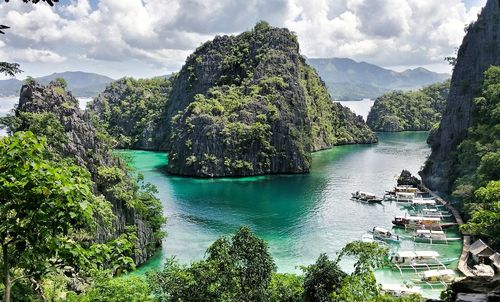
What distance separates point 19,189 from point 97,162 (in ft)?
89.5

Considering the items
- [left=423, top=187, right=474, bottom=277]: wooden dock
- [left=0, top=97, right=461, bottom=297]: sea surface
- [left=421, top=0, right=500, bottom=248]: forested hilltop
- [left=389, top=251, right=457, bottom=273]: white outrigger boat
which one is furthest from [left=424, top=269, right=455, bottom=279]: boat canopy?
[left=421, top=0, right=500, bottom=248]: forested hilltop

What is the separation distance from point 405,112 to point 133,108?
89.9 metres

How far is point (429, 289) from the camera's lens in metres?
29.2

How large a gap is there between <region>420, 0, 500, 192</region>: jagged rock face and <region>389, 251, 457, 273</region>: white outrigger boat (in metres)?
23.2

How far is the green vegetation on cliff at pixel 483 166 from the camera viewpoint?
32656 mm

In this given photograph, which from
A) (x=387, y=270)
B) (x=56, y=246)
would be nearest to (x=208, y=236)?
(x=387, y=270)

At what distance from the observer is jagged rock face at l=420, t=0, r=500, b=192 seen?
56.4m

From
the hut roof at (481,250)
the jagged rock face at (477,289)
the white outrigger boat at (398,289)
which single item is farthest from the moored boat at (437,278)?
the jagged rock face at (477,289)

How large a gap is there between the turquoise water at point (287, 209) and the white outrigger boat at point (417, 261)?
1.36 meters

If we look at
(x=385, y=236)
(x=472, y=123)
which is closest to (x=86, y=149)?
(x=385, y=236)

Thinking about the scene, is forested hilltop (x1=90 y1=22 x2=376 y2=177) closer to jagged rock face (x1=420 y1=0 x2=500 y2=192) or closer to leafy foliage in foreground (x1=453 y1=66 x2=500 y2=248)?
jagged rock face (x1=420 y1=0 x2=500 y2=192)

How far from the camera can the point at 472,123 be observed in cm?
5438

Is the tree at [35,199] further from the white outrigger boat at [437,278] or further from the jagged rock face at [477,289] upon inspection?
the white outrigger boat at [437,278]

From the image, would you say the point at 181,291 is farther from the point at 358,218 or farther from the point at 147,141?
the point at 147,141
